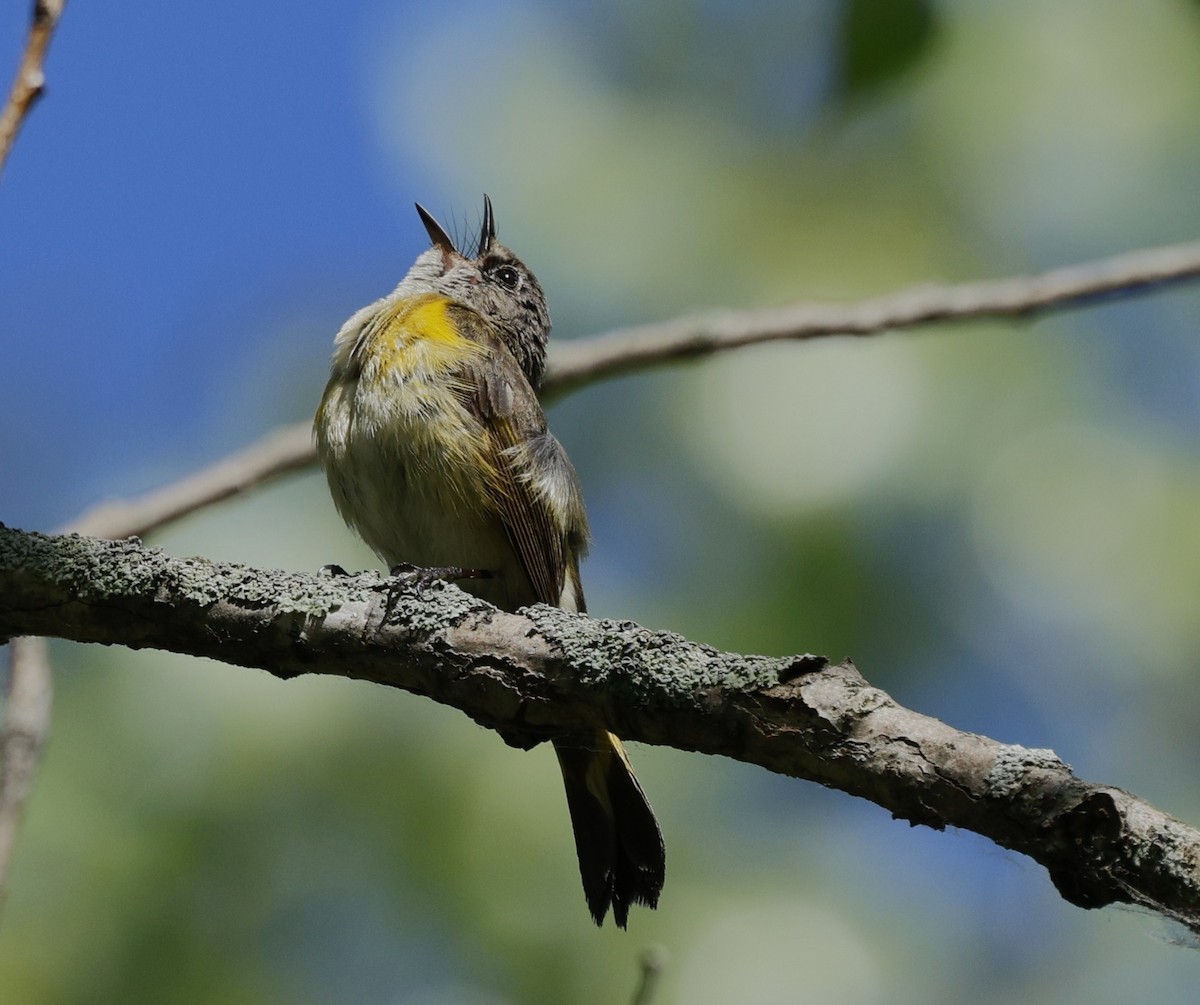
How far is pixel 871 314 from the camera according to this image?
15.2 feet

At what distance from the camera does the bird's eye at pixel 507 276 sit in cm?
639

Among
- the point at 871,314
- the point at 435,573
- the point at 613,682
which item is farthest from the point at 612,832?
the point at 871,314

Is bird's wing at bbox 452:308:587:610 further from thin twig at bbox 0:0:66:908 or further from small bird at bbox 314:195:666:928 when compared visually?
thin twig at bbox 0:0:66:908

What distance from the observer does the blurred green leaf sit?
12.8 ft

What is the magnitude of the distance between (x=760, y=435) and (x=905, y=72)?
7.71 feet

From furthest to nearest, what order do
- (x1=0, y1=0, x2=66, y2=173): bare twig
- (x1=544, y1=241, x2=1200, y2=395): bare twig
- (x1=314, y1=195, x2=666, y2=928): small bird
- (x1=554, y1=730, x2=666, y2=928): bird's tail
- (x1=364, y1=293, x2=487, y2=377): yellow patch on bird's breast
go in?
1. (x1=364, y1=293, x2=487, y2=377): yellow patch on bird's breast
2. (x1=314, y1=195, x2=666, y2=928): small bird
3. (x1=544, y1=241, x2=1200, y2=395): bare twig
4. (x1=554, y1=730, x2=666, y2=928): bird's tail
5. (x1=0, y1=0, x2=66, y2=173): bare twig

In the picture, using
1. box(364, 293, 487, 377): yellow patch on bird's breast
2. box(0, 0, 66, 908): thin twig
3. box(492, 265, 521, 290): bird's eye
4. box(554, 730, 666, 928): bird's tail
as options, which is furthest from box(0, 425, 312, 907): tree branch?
box(492, 265, 521, 290): bird's eye

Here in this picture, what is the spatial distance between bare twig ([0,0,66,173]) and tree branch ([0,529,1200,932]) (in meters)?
1.11

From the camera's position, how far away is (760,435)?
241 inches

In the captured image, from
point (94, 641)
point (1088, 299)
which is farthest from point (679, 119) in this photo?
point (94, 641)

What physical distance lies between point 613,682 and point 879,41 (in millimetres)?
2034

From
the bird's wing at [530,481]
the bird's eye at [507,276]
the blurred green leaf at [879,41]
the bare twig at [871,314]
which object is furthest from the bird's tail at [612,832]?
the bird's eye at [507,276]

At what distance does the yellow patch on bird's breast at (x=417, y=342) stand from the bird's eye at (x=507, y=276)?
978 mm

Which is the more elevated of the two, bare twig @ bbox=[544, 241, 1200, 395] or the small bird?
bare twig @ bbox=[544, 241, 1200, 395]
